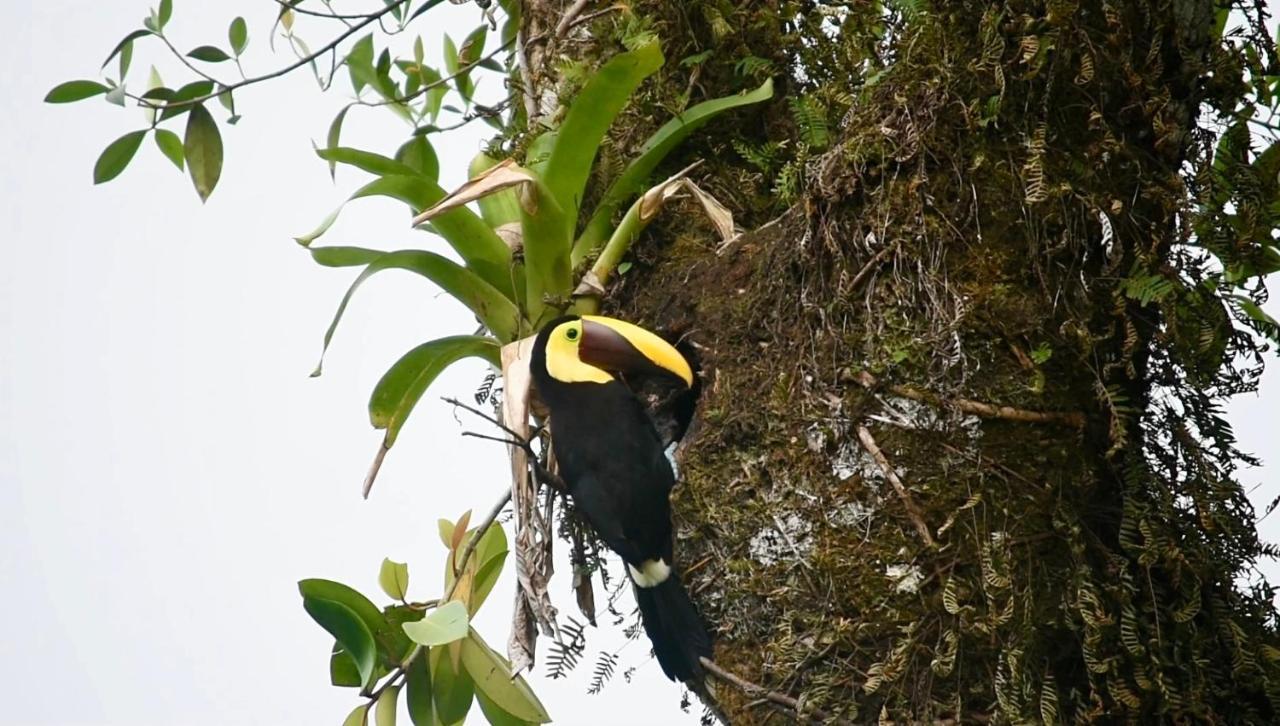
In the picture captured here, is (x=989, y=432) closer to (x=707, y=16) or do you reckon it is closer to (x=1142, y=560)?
(x=1142, y=560)

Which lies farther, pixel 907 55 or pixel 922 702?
pixel 907 55

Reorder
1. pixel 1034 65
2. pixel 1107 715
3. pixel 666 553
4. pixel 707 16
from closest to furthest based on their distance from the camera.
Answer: pixel 1107 715
pixel 1034 65
pixel 666 553
pixel 707 16

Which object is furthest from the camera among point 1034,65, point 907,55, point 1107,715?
point 907,55

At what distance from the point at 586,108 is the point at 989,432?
0.95 metres

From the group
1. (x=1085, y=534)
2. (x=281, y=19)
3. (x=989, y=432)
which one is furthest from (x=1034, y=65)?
(x=281, y=19)

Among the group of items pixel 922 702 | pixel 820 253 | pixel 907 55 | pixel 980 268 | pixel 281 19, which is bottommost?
pixel 922 702

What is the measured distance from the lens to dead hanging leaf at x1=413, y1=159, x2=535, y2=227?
2.22 meters

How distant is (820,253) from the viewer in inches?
83.0

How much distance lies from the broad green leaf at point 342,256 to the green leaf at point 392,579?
55cm

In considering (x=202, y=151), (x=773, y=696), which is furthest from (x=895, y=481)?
(x=202, y=151)

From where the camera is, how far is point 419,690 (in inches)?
89.7

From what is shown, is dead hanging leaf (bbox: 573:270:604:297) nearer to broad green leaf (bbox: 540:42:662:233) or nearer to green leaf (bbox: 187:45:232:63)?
broad green leaf (bbox: 540:42:662:233)

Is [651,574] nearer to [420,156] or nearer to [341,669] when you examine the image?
[341,669]

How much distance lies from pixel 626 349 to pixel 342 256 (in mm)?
559
